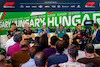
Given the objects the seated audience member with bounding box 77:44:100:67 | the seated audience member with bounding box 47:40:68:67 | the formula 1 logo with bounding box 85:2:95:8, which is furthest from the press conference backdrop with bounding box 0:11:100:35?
the seated audience member with bounding box 77:44:100:67

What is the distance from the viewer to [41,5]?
18.5ft

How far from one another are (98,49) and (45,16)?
333 centimetres

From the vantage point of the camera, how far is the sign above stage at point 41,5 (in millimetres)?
5570

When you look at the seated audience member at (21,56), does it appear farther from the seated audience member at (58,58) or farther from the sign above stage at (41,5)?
the sign above stage at (41,5)

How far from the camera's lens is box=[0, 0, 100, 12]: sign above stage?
557 centimetres

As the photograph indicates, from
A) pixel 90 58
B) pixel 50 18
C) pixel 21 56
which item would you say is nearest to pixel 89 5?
pixel 50 18

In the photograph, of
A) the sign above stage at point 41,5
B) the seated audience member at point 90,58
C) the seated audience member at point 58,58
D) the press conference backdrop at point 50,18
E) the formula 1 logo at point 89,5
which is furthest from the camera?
the press conference backdrop at point 50,18

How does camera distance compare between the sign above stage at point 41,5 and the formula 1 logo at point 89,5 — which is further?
the formula 1 logo at point 89,5

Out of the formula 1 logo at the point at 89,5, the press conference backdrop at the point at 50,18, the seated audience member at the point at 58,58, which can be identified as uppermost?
the formula 1 logo at the point at 89,5

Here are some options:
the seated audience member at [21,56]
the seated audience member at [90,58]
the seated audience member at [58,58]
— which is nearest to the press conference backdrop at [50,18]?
the seated audience member at [21,56]

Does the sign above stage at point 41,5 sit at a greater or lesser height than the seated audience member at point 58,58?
greater

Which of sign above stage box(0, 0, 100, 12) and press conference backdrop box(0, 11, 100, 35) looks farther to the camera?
press conference backdrop box(0, 11, 100, 35)

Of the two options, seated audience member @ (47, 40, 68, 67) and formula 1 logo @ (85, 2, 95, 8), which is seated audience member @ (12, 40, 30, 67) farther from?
formula 1 logo @ (85, 2, 95, 8)

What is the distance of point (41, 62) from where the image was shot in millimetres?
1964
